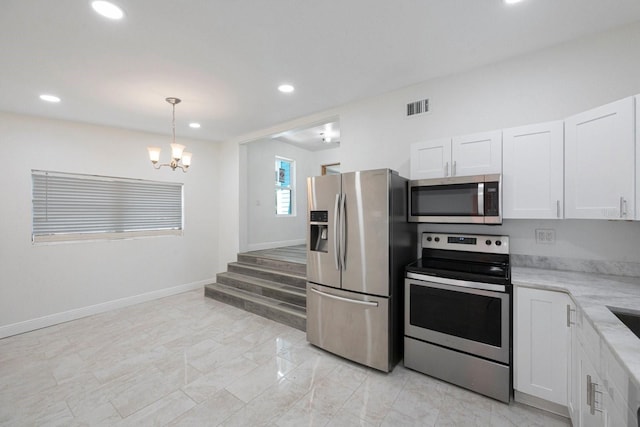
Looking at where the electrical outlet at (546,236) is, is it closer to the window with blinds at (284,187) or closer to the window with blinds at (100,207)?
the window with blinds at (284,187)

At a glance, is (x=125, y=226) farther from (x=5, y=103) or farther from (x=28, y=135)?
(x=5, y=103)

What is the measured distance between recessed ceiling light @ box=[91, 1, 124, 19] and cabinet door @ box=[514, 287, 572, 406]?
340 centimetres

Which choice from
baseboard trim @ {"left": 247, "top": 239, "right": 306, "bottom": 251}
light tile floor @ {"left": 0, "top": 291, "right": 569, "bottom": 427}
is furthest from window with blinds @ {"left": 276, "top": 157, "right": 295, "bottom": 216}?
light tile floor @ {"left": 0, "top": 291, "right": 569, "bottom": 427}

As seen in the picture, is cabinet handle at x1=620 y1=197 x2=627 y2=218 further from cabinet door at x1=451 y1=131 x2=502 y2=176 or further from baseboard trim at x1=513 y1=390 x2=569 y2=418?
baseboard trim at x1=513 y1=390 x2=569 y2=418

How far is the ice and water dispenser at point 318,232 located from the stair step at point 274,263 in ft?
4.09

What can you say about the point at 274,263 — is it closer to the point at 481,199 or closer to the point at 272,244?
the point at 272,244

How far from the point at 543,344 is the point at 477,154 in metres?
1.52

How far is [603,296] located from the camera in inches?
62.7

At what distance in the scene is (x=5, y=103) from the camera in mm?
3152

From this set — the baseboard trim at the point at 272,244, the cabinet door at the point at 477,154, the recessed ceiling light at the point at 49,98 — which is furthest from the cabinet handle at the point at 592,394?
the recessed ceiling light at the point at 49,98

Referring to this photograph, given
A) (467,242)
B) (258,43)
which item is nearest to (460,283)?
(467,242)

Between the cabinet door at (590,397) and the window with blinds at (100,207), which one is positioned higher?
the window with blinds at (100,207)

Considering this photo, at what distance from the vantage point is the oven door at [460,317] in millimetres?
2006

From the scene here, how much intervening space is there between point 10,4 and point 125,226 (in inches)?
131
